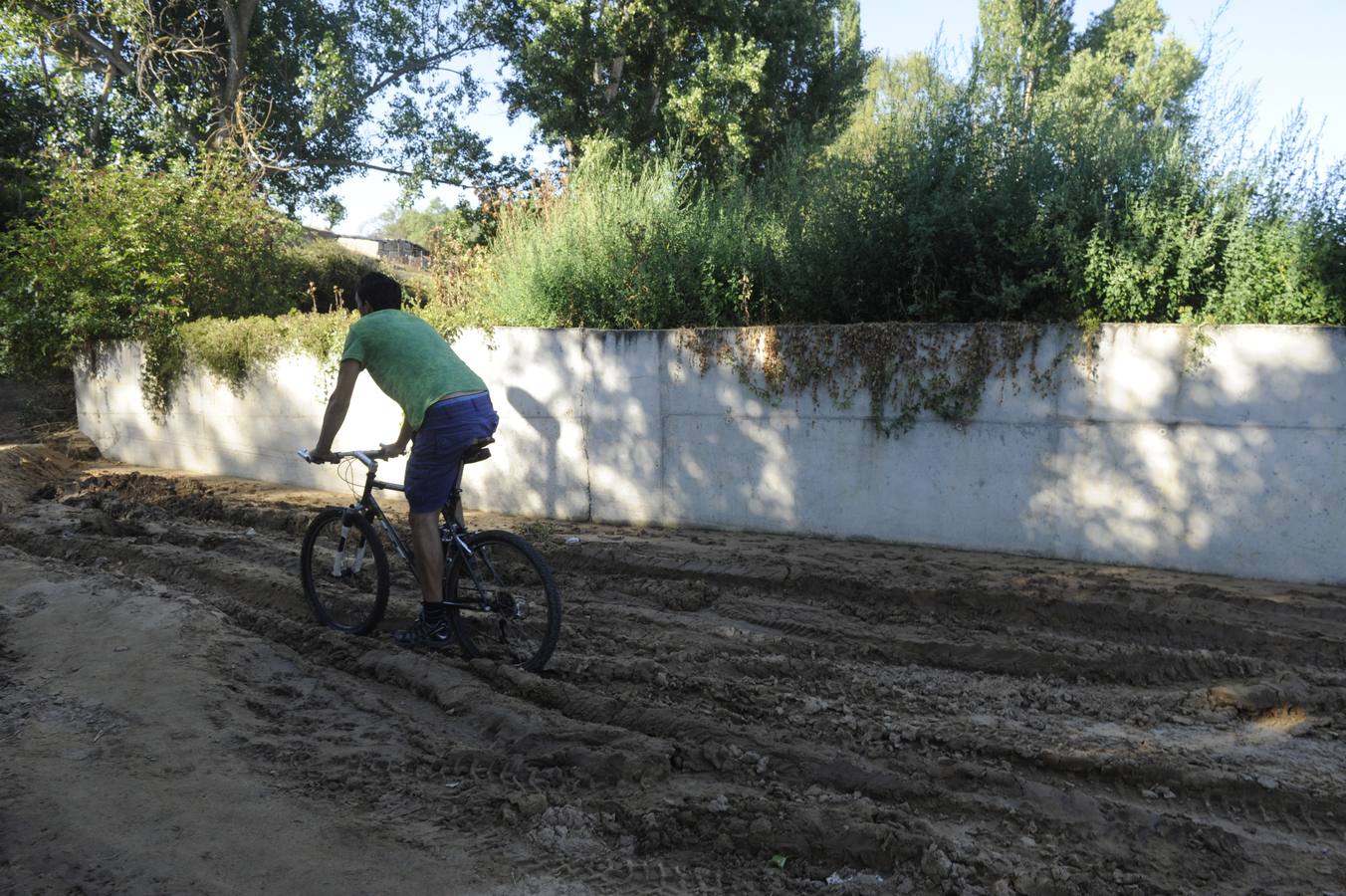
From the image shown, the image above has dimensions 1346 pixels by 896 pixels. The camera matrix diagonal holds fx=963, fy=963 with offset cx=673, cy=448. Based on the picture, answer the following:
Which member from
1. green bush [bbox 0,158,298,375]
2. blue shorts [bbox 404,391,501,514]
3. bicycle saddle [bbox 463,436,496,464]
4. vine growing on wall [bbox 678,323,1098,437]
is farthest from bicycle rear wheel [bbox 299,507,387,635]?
green bush [bbox 0,158,298,375]

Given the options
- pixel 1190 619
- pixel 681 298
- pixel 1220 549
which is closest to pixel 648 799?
pixel 1190 619

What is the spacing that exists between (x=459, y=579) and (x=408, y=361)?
124 cm

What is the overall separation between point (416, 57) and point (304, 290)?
33.8 feet

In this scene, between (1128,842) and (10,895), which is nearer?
(10,895)

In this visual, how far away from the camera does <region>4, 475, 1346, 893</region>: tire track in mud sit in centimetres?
336

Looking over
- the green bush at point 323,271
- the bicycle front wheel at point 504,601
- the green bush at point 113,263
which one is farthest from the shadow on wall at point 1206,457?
the green bush at point 323,271

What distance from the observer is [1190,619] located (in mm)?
5996

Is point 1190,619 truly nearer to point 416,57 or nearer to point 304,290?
point 304,290

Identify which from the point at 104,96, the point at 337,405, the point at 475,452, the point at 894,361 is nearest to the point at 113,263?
the point at 104,96

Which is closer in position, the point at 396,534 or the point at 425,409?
the point at 425,409

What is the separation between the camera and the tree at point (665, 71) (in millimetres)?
21594

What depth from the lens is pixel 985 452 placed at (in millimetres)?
7867

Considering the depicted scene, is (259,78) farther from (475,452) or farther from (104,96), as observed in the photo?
(475,452)

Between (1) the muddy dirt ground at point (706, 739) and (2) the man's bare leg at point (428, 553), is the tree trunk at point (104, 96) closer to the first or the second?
(1) the muddy dirt ground at point (706, 739)
